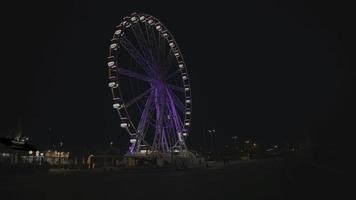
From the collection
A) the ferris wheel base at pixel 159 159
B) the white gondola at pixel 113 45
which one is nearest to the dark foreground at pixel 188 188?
A: the white gondola at pixel 113 45

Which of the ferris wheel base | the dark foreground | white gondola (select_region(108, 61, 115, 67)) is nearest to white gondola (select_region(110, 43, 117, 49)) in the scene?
white gondola (select_region(108, 61, 115, 67))

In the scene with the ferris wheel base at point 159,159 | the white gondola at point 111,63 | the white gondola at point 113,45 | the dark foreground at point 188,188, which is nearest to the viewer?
the dark foreground at point 188,188

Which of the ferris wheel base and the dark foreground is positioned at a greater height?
the ferris wheel base

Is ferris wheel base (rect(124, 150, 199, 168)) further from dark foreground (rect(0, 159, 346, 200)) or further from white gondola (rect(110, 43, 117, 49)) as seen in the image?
dark foreground (rect(0, 159, 346, 200))

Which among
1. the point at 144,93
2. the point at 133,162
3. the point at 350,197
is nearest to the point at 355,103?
the point at 144,93

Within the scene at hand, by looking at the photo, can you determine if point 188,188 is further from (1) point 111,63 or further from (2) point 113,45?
(2) point 113,45

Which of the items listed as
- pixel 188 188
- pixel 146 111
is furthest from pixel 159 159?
pixel 188 188

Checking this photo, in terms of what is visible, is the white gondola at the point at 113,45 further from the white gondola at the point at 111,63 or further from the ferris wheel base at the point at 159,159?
the ferris wheel base at the point at 159,159

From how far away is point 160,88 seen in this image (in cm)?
5266

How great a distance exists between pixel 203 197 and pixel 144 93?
35.7m

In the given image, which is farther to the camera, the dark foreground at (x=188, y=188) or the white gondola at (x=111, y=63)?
the white gondola at (x=111, y=63)

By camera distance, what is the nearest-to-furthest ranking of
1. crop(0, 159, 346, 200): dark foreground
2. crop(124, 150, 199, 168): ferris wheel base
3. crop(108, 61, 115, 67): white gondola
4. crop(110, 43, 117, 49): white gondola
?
1. crop(0, 159, 346, 200): dark foreground
2. crop(108, 61, 115, 67): white gondola
3. crop(110, 43, 117, 49): white gondola
4. crop(124, 150, 199, 168): ferris wheel base

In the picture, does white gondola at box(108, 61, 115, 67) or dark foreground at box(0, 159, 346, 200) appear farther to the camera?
white gondola at box(108, 61, 115, 67)

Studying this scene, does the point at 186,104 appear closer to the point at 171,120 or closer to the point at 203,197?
the point at 171,120
